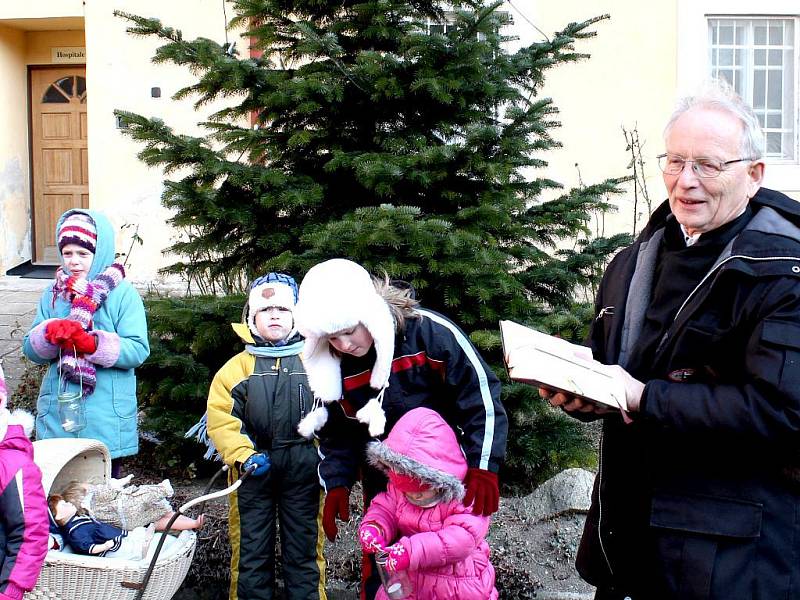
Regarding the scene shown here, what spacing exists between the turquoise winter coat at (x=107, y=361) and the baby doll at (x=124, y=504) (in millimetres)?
548

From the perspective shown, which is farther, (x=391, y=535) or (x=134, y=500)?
(x=134, y=500)

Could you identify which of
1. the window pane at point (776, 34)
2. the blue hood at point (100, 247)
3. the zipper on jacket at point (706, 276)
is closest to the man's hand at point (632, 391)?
the zipper on jacket at point (706, 276)

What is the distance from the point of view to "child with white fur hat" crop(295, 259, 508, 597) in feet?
9.09

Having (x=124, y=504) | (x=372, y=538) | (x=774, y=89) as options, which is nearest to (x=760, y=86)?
(x=774, y=89)

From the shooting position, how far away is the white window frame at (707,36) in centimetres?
888

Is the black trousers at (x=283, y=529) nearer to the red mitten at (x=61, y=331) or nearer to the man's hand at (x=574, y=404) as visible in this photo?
the red mitten at (x=61, y=331)

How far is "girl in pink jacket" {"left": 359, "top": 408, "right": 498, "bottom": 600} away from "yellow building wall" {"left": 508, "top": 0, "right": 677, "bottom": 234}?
21.2 ft

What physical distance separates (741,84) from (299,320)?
811 cm

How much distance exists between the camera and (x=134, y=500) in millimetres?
3486

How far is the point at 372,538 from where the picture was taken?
2842 millimetres

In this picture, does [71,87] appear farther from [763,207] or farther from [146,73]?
[763,207]

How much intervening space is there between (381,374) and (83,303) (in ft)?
6.30

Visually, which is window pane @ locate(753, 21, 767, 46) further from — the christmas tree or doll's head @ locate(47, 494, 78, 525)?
doll's head @ locate(47, 494, 78, 525)

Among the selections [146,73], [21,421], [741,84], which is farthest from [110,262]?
[741,84]
